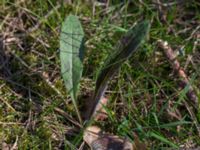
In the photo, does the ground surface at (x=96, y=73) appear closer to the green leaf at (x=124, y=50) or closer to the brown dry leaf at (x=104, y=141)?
the brown dry leaf at (x=104, y=141)

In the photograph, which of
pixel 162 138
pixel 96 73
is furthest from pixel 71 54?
pixel 162 138

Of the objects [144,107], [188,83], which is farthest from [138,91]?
[188,83]

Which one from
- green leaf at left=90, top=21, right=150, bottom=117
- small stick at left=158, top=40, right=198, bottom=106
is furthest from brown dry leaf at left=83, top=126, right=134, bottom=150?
small stick at left=158, top=40, right=198, bottom=106

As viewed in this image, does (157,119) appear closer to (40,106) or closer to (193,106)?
(193,106)

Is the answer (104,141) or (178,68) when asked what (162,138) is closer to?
(104,141)

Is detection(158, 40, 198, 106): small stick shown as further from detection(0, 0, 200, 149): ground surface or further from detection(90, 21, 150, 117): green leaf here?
detection(90, 21, 150, 117): green leaf

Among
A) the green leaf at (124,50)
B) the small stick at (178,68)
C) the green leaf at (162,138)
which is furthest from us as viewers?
the small stick at (178,68)

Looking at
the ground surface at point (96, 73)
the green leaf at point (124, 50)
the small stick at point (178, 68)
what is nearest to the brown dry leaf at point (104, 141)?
the ground surface at point (96, 73)
